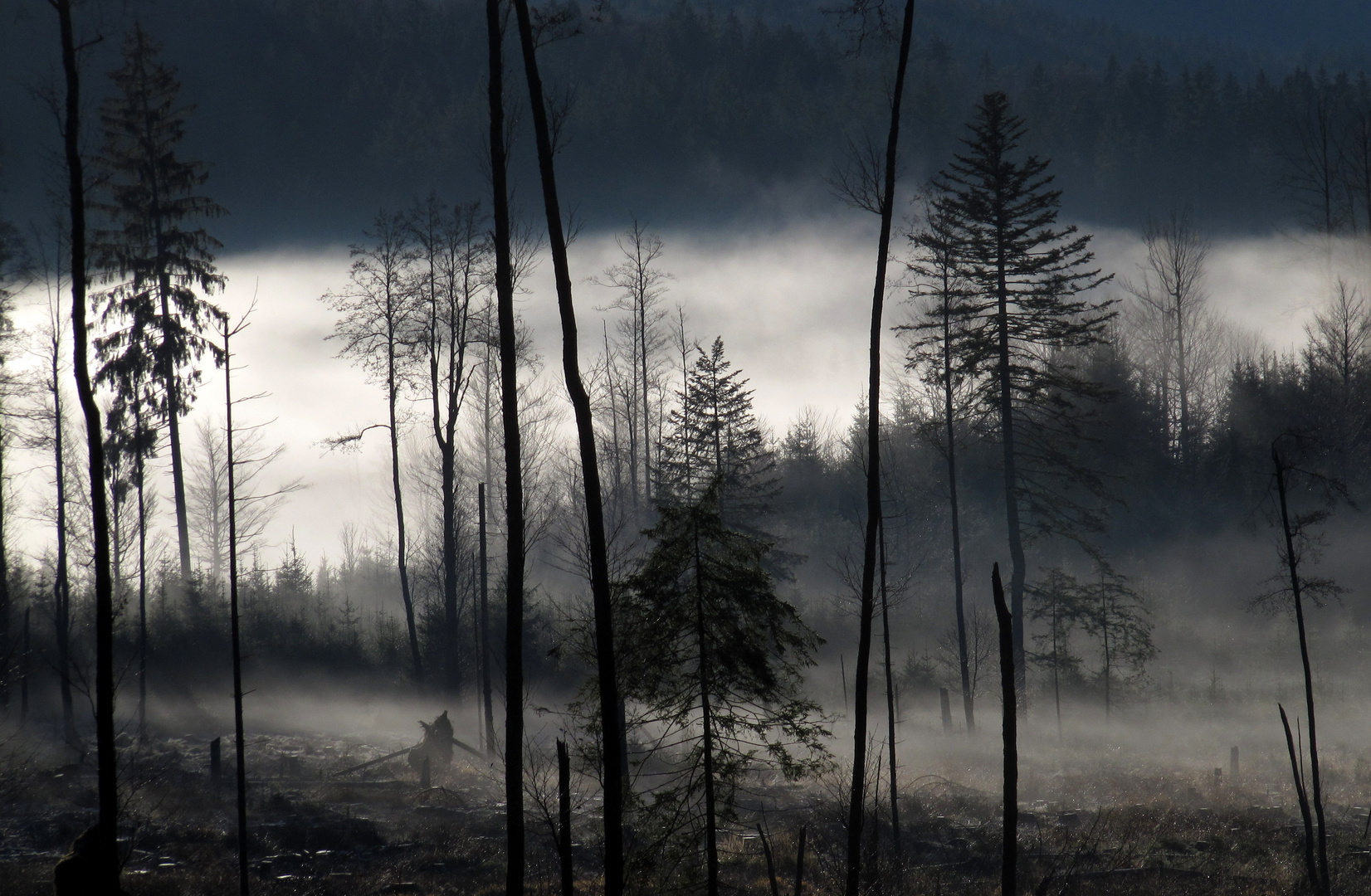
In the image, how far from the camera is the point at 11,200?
26.0 m

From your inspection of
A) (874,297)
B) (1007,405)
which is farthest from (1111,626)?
(874,297)

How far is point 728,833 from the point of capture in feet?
51.9

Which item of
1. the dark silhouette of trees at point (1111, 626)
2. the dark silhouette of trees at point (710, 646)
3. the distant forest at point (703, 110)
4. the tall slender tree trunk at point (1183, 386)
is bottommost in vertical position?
the dark silhouette of trees at point (1111, 626)

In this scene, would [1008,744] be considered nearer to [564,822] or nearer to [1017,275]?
[564,822]

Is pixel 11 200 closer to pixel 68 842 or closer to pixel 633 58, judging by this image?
pixel 68 842

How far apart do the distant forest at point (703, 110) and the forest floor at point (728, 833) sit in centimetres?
1824

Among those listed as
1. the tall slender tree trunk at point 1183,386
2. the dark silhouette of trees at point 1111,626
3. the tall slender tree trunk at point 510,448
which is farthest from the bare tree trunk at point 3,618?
the tall slender tree trunk at point 1183,386

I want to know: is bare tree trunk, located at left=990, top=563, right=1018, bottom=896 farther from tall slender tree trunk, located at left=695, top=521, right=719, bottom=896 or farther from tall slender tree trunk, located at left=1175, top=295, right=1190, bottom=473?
tall slender tree trunk, located at left=1175, top=295, right=1190, bottom=473

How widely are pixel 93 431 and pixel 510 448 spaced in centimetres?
567

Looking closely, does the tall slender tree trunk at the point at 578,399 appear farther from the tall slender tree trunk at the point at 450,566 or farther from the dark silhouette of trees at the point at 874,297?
the tall slender tree trunk at the point at 450,566

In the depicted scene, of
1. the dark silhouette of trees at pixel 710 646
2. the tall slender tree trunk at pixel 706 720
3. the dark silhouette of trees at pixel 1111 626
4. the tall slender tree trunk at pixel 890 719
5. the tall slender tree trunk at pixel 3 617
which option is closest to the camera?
the tall slender tree trunk at pixel 706 720

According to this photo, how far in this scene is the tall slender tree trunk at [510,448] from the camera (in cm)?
1023

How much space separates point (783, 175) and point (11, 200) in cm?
8184

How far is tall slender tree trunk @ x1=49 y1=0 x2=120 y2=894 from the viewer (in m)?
11.2
